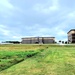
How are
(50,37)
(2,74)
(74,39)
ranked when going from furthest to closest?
(50,37), (74,39), (2,74)

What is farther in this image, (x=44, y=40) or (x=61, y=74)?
(x=44, y=40)

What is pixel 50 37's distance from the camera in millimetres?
154375

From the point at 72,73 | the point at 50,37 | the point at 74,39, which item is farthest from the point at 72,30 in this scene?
the point at 72,73

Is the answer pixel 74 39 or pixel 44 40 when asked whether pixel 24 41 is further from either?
pixel 74 39

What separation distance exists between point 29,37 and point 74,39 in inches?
1541

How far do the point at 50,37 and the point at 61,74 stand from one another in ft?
462

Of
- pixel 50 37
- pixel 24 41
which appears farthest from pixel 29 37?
pixel 50 37

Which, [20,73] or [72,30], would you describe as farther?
[72,30]

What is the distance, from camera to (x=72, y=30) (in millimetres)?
137875

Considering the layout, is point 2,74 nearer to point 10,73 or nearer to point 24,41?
point 10,73

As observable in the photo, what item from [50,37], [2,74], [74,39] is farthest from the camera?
[50,37]

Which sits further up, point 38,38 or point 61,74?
point 38,38

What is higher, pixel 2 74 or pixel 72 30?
pixel 72 30

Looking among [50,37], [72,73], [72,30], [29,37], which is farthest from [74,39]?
[72,73]
